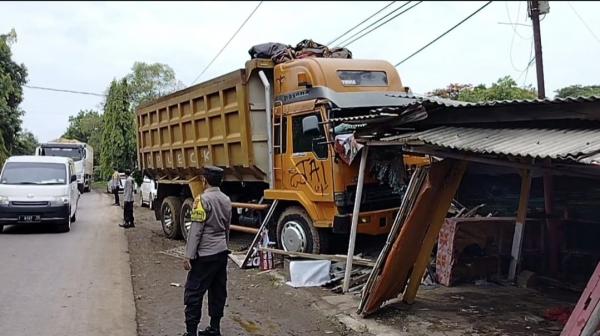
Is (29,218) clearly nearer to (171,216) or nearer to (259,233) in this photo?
(171,216)

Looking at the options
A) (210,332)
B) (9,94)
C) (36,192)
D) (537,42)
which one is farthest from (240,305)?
(9,94)

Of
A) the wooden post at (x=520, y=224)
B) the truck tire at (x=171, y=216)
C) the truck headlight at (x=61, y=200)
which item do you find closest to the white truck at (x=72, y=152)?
the truck headlight at (x=61, y=200)

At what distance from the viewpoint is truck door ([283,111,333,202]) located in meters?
8.36

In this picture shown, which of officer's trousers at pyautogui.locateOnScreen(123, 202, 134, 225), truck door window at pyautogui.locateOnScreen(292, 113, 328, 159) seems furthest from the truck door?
officer's trousers at pyautogui.locateOnScreen(123, 202, 134, 225)

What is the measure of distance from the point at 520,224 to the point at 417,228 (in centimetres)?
248

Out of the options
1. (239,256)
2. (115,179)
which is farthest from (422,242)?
(115,179)

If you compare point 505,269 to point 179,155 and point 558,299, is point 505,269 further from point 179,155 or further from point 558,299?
point 179,155

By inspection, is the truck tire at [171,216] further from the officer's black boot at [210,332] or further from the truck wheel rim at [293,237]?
the officer's black boot at [210,332]

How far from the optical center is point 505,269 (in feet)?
26.6

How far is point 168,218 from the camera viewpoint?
13.1 metres

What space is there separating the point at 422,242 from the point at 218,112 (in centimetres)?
503

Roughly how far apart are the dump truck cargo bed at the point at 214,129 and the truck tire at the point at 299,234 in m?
0.88

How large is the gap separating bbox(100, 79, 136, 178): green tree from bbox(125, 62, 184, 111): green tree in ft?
11.3

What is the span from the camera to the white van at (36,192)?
13.1m
